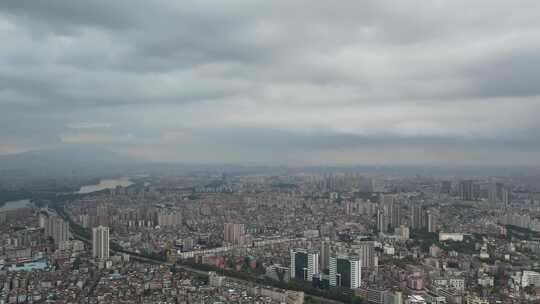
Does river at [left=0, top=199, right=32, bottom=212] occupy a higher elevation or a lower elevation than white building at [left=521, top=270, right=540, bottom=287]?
higher

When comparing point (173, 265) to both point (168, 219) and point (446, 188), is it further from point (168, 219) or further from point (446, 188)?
point (446, 188)

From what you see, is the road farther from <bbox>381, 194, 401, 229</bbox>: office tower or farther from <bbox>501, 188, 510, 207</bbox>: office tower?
<bbox>501, 188, 510, 207</bbox>: office tower

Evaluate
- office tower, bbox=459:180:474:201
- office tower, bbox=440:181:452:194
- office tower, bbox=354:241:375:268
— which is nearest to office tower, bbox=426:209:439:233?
office tower, bbox=354:241:375:268

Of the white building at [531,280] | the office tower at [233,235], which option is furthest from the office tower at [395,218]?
the white building at [531,280]

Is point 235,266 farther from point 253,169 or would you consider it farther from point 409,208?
point 253,169

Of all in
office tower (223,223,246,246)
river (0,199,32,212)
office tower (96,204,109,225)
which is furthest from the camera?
river (0,199,32,212)

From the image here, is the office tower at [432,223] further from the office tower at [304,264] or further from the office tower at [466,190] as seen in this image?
the office tower at [466,190]
